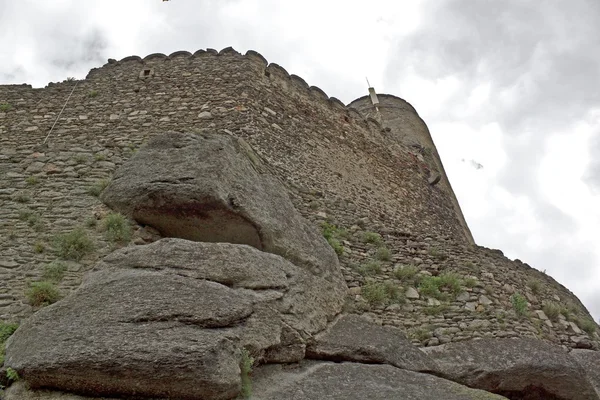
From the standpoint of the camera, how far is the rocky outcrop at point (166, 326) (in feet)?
14.8

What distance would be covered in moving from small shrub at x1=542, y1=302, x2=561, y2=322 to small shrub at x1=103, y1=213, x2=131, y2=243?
20.5 feet

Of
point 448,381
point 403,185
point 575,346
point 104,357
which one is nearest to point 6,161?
point 104,357

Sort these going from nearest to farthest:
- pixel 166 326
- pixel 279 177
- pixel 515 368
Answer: pixel 166 326
pixel 515 368
pixel 279 177

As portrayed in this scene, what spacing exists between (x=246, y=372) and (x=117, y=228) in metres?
2.71

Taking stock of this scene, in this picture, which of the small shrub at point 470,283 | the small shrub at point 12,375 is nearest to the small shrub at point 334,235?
the small shrub at point 470,283

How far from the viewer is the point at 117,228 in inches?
266

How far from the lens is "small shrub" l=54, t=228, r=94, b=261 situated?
6.48 metres

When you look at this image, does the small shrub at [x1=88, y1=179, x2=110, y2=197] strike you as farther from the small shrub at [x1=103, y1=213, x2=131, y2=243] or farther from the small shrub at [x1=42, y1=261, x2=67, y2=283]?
the small shrub at [x1=42, y1=261, x2=67, y2=283]

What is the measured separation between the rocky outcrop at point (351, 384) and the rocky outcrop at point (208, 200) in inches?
65.8

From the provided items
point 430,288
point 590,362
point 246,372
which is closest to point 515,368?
point 430,288

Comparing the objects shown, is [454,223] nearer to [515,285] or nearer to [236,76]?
[515,285]

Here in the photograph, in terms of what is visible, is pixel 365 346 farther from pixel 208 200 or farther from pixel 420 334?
pixel 208 200

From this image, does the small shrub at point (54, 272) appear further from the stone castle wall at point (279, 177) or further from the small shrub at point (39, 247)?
the small shrub at point (39, 247)

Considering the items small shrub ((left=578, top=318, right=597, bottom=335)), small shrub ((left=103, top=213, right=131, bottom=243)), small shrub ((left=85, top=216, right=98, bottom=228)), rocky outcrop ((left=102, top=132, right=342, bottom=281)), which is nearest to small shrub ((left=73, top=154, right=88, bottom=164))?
rocky outcrop ((left=102, top=132, right=342, bottom=281))
